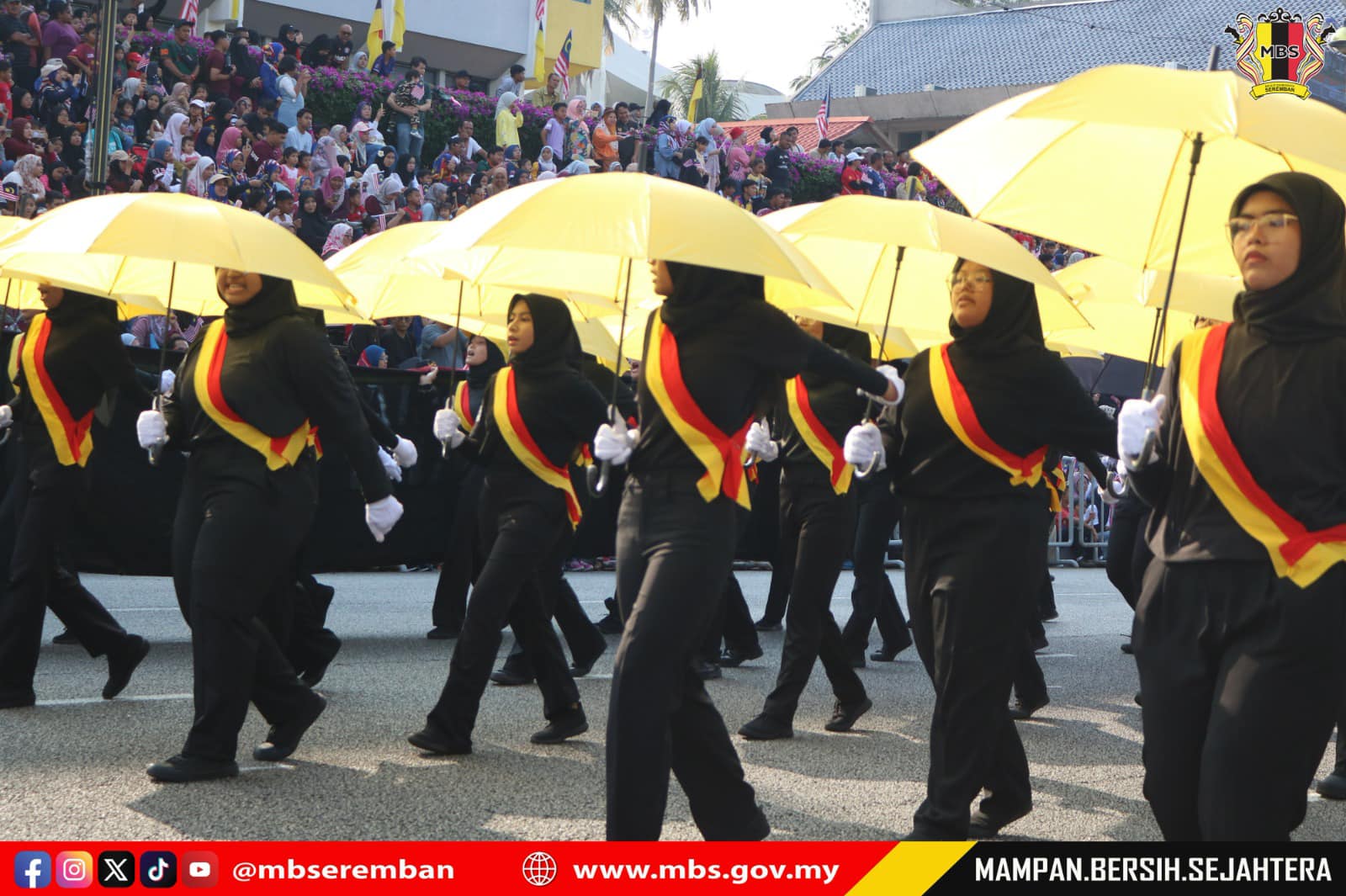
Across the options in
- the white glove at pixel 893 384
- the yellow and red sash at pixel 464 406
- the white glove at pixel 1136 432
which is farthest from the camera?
the yellow and red sash at pixel 464 406

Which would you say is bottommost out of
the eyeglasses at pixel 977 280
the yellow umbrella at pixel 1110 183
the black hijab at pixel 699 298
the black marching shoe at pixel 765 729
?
the black marching shoe at pixel 765 729

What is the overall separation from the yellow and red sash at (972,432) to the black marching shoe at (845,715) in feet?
8.27

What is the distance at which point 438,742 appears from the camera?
6.51m

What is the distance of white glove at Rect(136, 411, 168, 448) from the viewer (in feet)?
20.7

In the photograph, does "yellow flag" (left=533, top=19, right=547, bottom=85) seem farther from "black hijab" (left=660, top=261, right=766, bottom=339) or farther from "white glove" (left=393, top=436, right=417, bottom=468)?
"black hijab" (left=660, top=261, right=766, bottom=339)

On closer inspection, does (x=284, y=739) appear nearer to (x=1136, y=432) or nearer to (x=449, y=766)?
(x=449, y=766)

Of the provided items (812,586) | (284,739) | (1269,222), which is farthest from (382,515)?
(1269,222)

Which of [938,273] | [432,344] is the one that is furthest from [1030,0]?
[938,273]

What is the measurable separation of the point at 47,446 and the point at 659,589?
3874mm

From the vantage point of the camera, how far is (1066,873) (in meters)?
3.81

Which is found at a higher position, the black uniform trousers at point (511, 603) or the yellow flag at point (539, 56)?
the yellow flag at point (539, 56)

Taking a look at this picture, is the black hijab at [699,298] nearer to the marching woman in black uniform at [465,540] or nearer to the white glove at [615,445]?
the white glove at [615,445]

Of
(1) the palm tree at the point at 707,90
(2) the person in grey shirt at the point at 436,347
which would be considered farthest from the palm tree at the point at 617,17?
(2) the person in grey shirt at the point at 436,347

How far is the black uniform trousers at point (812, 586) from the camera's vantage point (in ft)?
24.0
